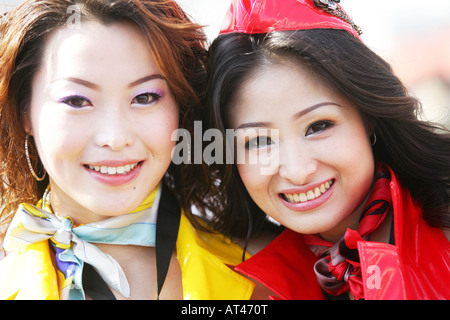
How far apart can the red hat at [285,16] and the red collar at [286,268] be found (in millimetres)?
957

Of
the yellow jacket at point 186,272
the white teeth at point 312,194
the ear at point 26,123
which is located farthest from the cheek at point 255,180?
the ear at point 26,123

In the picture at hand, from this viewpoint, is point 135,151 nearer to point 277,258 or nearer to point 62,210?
point 62,210

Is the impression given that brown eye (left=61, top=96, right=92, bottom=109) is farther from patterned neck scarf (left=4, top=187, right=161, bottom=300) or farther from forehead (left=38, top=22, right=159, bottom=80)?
patterned neck scarf (left=4, top=187, right=161, bottom=300)

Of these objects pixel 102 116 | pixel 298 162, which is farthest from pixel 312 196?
pixel 102 116

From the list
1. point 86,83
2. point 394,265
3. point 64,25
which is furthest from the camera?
point 64,25

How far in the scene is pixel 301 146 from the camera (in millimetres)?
2088

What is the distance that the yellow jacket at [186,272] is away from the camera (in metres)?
2.12

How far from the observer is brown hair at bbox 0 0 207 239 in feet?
7.07

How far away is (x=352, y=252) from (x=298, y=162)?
0.42 meters

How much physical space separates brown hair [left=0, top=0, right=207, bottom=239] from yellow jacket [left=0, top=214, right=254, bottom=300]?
18.2 inches

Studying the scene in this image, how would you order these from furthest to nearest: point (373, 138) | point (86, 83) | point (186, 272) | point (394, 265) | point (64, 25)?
point (373, 138)
point (186, 272)
point (64, 25)
point (86, 83)
point (394, 265)

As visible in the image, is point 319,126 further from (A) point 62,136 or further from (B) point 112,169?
(A) point 62,136

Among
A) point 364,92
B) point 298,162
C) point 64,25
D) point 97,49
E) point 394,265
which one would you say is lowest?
point 394,265

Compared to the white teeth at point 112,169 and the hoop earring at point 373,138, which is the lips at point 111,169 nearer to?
the white teeth at point 112,169
